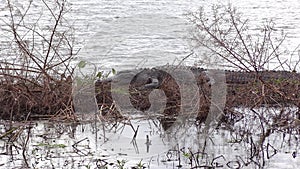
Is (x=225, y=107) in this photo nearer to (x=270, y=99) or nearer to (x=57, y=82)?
(x=270, y=99)

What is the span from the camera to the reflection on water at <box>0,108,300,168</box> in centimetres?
413

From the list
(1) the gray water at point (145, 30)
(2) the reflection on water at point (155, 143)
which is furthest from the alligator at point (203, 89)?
(1) the gray water at point (145, 30)

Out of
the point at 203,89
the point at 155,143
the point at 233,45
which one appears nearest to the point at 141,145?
the point at 155,143

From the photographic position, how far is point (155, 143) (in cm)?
466

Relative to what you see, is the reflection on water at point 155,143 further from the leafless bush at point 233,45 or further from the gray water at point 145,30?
the gray water at point 145,30

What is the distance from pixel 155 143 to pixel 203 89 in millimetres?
1134

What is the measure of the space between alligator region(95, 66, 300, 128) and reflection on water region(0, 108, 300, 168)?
132 millimetres

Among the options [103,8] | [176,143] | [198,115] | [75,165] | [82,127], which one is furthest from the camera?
[103,8]

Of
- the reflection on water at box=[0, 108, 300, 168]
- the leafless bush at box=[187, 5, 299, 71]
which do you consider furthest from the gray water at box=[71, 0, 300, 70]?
the reflection on water at box=[0, 108, 300, 168]

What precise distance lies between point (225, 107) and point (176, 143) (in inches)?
34.5

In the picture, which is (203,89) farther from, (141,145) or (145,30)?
(145,30)

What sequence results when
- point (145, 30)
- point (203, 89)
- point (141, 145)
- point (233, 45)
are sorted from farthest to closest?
1. point (145, 30)
2. point (233, 45)
3. point (203, 89)
4. point (141, 145)

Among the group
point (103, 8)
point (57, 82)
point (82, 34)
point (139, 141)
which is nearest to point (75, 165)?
point (139, 141)

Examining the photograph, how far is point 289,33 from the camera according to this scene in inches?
421
